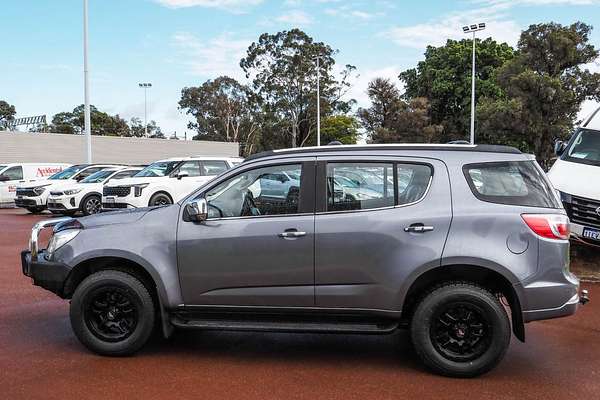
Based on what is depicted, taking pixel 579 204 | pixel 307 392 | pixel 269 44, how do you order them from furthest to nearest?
1. pixel 269 44
2. pixel 579 204
3. pixel 307 392

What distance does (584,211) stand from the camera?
26.8 feet

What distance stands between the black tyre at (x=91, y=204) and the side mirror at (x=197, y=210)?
1310 cm

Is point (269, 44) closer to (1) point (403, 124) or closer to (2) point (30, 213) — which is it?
(1) point (403, 124)

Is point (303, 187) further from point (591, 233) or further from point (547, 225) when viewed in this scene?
point (591, 233)

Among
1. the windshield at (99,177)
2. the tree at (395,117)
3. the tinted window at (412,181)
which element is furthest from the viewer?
the tree at (395,117)

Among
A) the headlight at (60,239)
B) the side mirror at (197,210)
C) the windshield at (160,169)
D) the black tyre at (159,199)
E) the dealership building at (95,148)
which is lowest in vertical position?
the black tyre at (159,199)

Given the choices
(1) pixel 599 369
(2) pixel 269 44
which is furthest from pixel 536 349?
(2) pixel 269 44

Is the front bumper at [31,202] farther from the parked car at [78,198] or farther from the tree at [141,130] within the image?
the tree at [141,130]

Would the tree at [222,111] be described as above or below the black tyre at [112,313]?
above

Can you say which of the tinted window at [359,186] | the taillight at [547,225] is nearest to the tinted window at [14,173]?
A: the tinted window at [359,186]

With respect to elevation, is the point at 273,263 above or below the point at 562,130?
below

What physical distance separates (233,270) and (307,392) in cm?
115

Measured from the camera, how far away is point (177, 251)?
480 cm

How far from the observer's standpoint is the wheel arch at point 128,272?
4.83m
